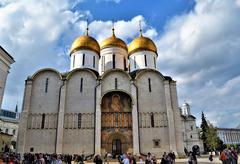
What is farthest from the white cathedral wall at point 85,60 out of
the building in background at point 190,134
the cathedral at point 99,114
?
the building in background at point 190,134

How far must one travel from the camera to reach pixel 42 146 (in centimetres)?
2270

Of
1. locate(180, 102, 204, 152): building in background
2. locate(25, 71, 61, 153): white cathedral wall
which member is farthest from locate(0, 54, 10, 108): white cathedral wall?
locate(180, 102, 204, 152): building in background

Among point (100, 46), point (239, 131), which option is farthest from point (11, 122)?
point (239, 131)

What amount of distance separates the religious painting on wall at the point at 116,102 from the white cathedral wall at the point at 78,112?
159cm

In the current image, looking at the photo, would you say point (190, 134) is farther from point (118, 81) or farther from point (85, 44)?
point (85, 44)

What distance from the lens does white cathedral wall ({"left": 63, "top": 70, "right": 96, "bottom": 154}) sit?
74.7ft

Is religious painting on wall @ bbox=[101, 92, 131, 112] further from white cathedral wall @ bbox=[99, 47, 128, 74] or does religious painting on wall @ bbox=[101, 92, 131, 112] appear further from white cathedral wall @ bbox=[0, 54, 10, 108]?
white cathedral wall @ bbox=[0, 54, 10, 108]

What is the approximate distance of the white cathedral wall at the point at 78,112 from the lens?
74.7 feet

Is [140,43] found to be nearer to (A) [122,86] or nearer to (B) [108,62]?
(B) [108,62]

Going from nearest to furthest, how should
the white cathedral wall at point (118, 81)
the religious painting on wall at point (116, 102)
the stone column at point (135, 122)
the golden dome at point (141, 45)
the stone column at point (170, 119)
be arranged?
the stone column at point (135, 122) < the stone column at point (170, 119) < the religious painting on wall at point (116, 102) < the white cathedral wall at point (118, 81) < the golden dome at point (141, 45)

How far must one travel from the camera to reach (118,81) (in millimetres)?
25562

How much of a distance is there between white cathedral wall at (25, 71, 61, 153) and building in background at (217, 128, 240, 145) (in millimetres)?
83417

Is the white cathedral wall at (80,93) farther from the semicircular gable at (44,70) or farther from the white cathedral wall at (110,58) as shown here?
the white cathedral wall at (110,58)

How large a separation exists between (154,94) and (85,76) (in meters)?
8.58
